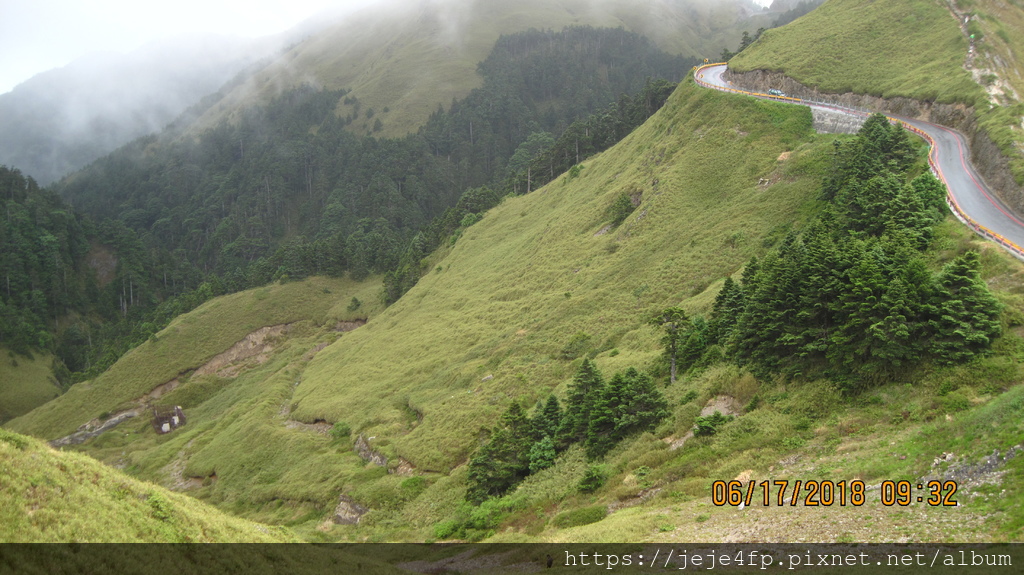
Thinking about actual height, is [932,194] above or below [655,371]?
above

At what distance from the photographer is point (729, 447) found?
25953 mm

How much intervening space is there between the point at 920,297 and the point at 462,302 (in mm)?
53477

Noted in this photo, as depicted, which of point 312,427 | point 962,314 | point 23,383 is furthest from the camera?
point 23,383

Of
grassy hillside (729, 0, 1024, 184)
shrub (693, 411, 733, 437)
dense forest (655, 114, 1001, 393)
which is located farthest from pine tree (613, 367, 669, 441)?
grassy hillside (729, 0, 1024, 184)

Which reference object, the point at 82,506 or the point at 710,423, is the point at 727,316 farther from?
the point at 82,506

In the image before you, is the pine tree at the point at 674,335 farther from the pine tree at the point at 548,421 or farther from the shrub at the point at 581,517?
the shrub at the point at 581,517

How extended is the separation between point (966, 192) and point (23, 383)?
156492mm

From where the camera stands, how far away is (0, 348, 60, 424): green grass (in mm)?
120438

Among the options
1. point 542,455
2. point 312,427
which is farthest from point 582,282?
point 312,427

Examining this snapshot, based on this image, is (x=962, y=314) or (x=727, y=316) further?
(x=727, y=316)

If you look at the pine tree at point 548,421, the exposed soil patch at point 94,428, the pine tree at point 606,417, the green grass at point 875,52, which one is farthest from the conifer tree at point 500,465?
the exposed soil patch at point 94,428

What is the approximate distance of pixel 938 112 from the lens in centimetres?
5244

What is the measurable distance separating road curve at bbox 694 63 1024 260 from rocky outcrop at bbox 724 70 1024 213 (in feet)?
1.68

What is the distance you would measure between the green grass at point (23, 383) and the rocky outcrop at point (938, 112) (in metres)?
136
